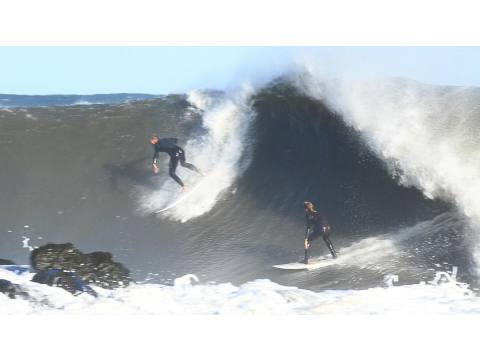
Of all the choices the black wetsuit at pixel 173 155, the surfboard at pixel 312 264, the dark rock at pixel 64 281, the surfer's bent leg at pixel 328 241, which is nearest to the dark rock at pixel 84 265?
the dark rock at pixel 64 281

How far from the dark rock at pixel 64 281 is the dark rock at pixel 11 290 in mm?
272

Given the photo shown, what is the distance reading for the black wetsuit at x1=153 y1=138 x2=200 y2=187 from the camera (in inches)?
431

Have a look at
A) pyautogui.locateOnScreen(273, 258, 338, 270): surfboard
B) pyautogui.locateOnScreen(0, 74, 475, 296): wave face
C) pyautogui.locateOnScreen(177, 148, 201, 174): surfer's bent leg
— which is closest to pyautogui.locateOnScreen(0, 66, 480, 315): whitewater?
pyautogui.locateOnScreen(0, 74, 475, 296): wave face

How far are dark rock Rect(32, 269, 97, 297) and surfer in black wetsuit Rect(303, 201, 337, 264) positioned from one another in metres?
2.80

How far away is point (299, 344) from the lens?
20.7 ft

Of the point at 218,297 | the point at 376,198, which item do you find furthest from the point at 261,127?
the point at 218,297

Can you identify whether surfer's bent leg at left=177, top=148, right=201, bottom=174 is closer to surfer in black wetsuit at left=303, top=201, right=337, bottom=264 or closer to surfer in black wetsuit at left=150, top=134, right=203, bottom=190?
surfer in black wetsuit at left=150, top=134, right=203, bottom=190

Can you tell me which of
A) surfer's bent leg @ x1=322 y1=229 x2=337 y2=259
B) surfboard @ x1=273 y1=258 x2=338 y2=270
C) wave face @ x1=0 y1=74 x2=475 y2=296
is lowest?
surfboard @ x1=273 y1=258 x2=338 y2=270

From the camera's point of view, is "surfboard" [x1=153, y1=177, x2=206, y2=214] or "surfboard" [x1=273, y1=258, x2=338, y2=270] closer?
"surfboard" [x1=273, y1=258, x2=338, y2=270]

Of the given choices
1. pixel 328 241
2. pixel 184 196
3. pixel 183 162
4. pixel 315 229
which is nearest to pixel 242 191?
pixel 184 196

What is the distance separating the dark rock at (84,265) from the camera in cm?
Answer: 839

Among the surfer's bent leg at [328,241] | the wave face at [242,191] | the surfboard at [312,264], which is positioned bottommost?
the surfboard at [312,264]

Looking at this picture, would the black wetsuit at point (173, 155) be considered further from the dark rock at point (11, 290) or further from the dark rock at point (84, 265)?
the dark rock at point (11, 290)

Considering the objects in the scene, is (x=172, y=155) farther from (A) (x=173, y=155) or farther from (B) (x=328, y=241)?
(B) (x=328, y=241)
